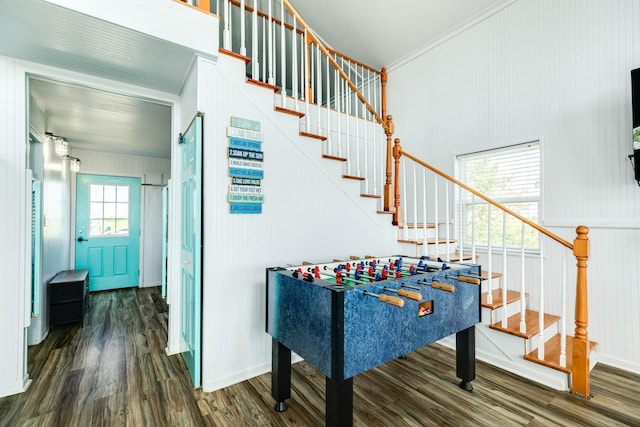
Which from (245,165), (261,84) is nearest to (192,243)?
(245,165)

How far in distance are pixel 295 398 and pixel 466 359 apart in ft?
4.37

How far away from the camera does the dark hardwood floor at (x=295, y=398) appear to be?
1945mm

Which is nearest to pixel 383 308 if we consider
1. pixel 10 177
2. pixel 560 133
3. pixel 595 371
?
pixel 595 371

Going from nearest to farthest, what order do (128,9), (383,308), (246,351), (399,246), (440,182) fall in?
(383,308)
(128,9)
(246,351)
(399,246)
(440,182)

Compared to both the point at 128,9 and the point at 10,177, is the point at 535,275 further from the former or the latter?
the point at 10,177

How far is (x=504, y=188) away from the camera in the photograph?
3359 millimetres

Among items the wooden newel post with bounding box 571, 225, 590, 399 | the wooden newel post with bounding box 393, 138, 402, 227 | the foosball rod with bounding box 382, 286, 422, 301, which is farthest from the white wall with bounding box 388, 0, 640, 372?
the foosball rod with bounding box 382, 286, 422, 301

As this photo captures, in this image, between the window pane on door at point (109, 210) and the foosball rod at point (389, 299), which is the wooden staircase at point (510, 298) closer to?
the foosball rod at point (389, 299)

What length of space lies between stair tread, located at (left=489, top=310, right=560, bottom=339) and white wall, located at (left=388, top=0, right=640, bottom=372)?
280mm

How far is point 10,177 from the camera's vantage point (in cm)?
225

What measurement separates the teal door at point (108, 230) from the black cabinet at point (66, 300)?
5.43ft

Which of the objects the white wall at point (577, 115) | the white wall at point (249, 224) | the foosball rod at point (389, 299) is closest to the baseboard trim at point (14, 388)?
the white wall at point (249, 224)

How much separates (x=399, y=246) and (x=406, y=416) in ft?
5.94

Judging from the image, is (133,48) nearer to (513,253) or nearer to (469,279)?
(469,279)
